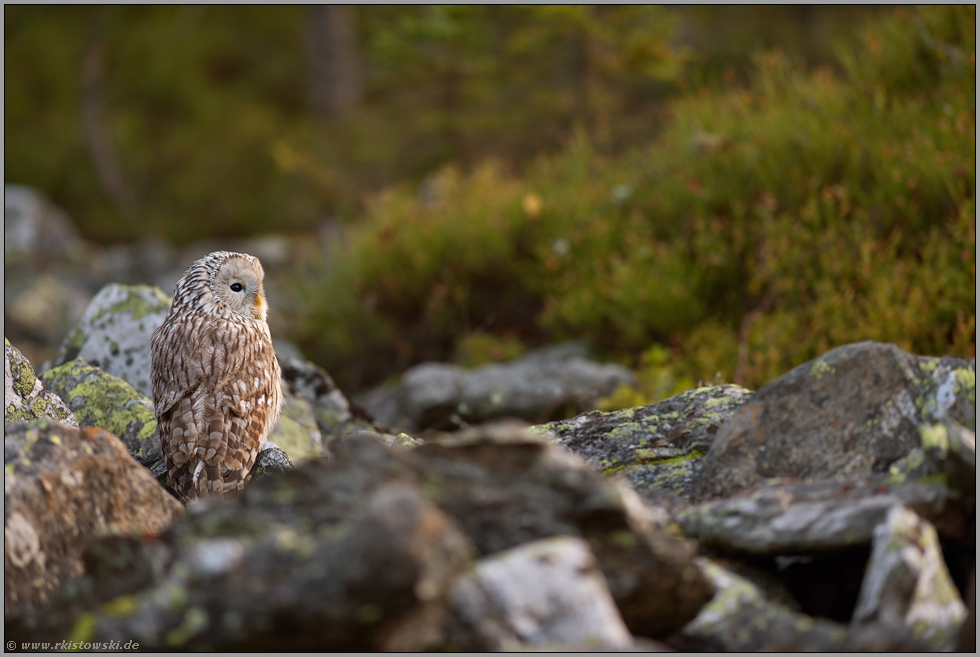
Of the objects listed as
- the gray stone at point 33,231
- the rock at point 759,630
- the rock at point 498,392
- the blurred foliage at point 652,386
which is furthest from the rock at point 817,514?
the gray stone at point 33,231

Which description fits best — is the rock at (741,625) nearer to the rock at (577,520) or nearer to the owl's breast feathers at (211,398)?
the rock at (577,520)

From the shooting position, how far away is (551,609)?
1758 millimetres

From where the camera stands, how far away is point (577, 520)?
1945 mm

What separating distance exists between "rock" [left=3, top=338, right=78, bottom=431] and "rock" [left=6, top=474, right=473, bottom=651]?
143cm

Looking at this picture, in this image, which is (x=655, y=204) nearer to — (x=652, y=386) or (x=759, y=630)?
(x=652, y=386)

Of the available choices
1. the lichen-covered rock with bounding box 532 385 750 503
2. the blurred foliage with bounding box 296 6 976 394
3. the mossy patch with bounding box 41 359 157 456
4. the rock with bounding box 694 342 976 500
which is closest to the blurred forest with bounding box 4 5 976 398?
the blurred foliage with bounding box 296 6 976 394

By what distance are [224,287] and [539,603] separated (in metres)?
2.67

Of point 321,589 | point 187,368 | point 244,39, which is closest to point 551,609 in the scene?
point 321,589

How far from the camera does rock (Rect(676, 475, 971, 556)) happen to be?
6.64 feet

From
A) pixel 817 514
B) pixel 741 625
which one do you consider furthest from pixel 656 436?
pixel 741 625

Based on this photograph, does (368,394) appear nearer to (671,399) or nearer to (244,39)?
(671,399)

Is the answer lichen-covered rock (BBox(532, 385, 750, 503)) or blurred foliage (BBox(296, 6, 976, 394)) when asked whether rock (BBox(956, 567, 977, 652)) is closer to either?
lichen-covered rock (BBox(532, 385, 750, 503))

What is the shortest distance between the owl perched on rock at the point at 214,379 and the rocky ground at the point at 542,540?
0.84 metres

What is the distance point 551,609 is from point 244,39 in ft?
64.7
